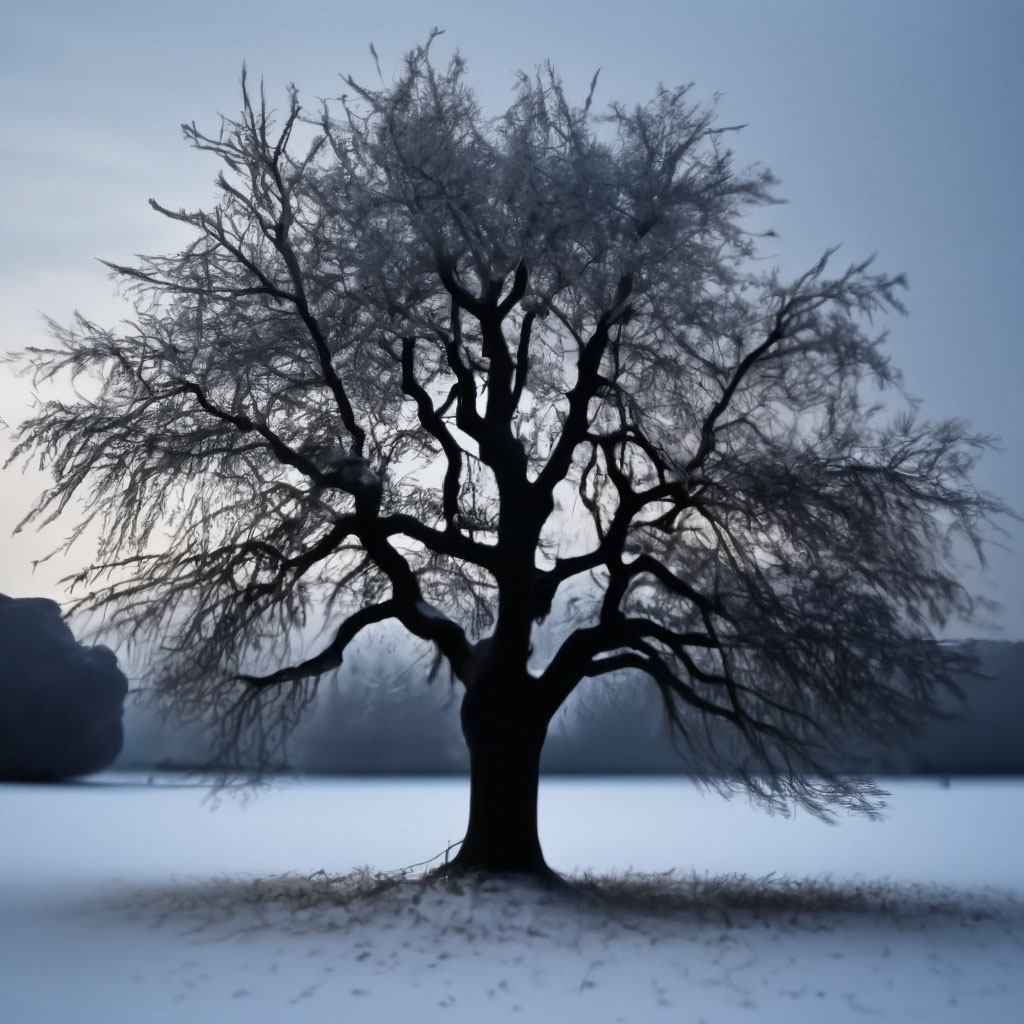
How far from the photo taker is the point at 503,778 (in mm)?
12422

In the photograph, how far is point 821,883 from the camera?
1425cm

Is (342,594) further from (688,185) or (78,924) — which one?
(688,185)

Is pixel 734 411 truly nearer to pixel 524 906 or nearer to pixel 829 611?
pixel 829 611

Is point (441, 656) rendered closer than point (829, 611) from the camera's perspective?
No

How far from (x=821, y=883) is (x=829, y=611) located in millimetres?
4030

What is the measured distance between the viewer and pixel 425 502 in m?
14.6

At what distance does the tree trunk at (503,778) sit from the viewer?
483 inches

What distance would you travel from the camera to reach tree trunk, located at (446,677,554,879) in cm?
1227

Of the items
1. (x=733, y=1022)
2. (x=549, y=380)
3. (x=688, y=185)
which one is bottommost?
(x=733, y=1022)

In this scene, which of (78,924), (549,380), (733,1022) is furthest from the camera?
(549,380)

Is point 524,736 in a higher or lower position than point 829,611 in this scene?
lower


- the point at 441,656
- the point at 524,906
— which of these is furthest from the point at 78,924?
the point at 441,656

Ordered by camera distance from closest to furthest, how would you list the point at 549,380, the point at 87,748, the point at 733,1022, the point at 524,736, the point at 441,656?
the point at 733,1022 < the point at 524,736 < the point at 549,380 < the point at 441,656 < the point at 87,748

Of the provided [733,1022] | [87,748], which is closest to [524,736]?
[733,1022]
